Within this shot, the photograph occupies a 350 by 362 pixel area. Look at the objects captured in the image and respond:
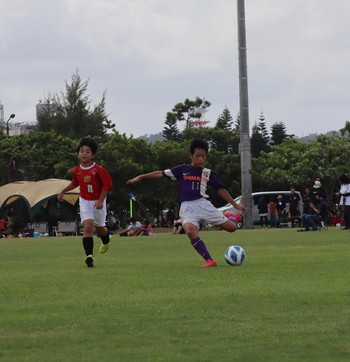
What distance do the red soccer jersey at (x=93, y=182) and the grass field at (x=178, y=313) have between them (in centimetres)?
135

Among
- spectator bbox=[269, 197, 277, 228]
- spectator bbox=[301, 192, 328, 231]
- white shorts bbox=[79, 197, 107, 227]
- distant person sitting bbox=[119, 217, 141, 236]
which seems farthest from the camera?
spectator bbox=[269, 197, 277, 228]

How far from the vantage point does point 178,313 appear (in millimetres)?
9336

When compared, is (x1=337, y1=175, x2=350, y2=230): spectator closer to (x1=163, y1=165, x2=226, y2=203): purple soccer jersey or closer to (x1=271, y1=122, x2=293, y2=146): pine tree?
(x1=163, y1=165, x2=226, y2=203): purple soccer jersey

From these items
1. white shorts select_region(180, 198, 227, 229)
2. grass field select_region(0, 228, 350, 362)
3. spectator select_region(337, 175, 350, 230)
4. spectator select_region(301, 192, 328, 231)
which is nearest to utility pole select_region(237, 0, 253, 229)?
spectator select_region(301, 192, 328, 231)

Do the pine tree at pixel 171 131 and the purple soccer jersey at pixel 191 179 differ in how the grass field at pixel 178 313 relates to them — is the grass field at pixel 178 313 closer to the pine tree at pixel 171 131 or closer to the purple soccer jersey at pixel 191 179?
the purple soccer jersey at pixel 191 179

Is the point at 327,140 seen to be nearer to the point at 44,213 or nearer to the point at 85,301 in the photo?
the point at 44,213

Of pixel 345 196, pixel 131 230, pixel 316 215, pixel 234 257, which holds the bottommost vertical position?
pixel 234 257

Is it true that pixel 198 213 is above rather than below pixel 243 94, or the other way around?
below

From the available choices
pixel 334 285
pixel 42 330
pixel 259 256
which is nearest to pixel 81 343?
pixel 42 330

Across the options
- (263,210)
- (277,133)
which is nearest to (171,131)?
(277,133)

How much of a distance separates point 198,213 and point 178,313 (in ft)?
21.5

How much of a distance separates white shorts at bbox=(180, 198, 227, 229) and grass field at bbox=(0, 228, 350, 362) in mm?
718

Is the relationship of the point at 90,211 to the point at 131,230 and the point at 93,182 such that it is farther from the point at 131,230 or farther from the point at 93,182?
the point at 131,230

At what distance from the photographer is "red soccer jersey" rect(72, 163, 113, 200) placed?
1708 cm
